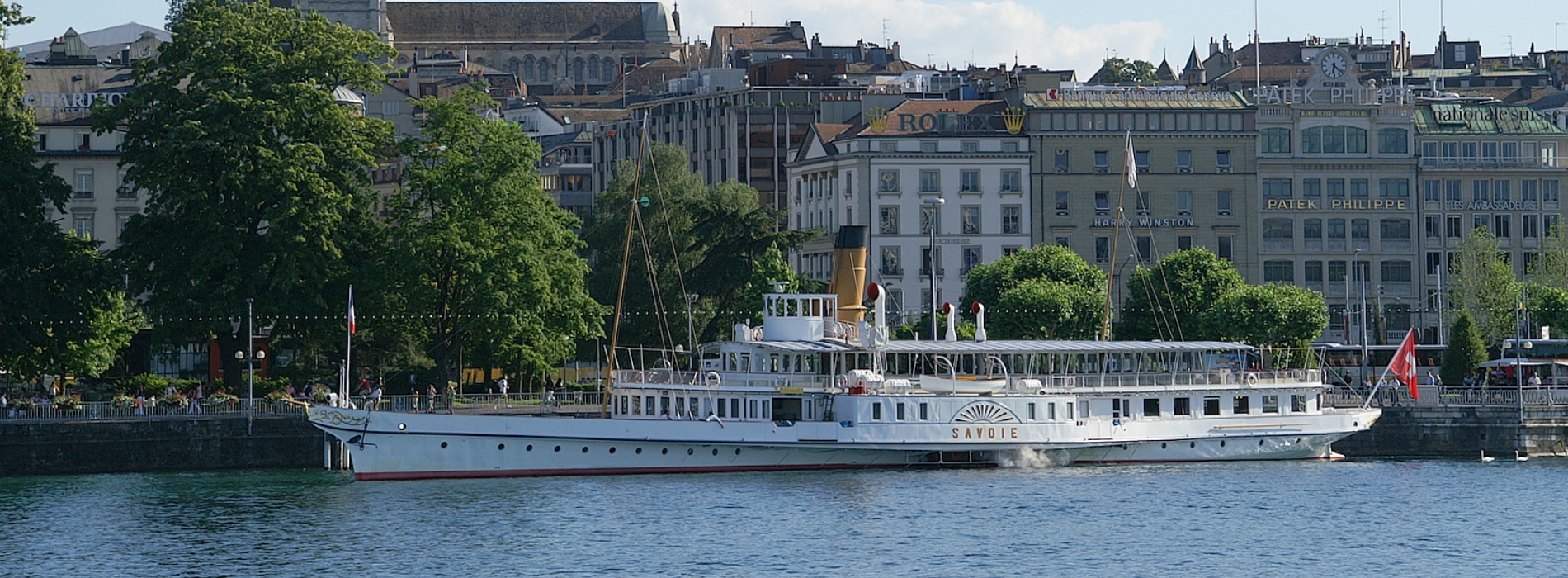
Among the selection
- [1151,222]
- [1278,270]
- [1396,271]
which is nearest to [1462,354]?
[1151,222]

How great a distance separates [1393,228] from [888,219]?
23.3m

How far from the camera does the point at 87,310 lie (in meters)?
80.2

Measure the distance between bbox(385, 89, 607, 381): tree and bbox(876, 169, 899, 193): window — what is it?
30.9 meters

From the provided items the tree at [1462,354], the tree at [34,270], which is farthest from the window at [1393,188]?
the tree at [34,270]

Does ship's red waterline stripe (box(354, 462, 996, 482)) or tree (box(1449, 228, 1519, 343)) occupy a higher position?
tree (box(1449, 228, 1519, 343))

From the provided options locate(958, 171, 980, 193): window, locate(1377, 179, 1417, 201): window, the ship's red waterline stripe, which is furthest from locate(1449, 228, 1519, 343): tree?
the ship's red waterline stripe

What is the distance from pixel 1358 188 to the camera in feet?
391

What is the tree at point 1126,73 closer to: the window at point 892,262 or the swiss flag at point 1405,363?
the window at point 892,262

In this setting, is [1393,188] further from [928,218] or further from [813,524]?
[813,524]

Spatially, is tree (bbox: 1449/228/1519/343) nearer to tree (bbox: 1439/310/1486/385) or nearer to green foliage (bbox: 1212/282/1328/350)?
tree (bbox: 1439/310/1486/385)

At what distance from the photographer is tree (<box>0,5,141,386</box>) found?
79.4 metres

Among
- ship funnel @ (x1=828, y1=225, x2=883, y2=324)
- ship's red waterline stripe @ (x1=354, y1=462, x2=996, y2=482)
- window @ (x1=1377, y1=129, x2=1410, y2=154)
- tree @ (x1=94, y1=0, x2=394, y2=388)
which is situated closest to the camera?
ship's red waterline stripe @ (x1=354, y1=462, x2=996, y2=482)

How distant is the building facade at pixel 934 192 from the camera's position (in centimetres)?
11588

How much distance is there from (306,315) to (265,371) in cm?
928
